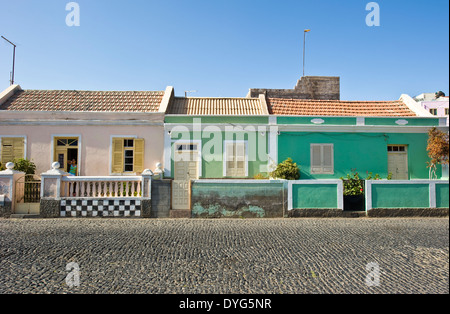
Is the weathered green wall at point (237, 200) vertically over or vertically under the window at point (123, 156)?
under

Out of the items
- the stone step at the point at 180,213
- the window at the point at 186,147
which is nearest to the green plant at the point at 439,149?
the stone step at the point at 180,213

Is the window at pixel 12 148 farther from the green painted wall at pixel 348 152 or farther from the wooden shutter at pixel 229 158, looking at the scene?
the green painted wall at pixel 348 152

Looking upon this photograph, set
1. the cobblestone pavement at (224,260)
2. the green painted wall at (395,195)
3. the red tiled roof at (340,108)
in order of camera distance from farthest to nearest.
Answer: the red tiled roof at (340,108)
the green painted wall at (395,195)
the cobblestone pavement at (224,260)

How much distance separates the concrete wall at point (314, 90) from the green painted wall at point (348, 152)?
10.7 meters

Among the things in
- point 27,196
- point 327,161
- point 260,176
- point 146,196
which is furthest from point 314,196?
point 27,196

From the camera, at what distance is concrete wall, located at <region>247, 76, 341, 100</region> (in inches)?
963

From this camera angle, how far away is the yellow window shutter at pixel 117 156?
46.2 feet

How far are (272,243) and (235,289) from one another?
266cm

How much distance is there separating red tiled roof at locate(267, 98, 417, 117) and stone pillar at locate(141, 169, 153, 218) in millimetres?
7516

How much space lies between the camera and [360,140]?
1423cm

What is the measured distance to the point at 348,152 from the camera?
558 inches

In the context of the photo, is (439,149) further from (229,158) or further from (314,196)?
(229,158)

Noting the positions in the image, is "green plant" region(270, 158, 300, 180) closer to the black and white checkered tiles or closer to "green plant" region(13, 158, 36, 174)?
the black and white checkered tiles
